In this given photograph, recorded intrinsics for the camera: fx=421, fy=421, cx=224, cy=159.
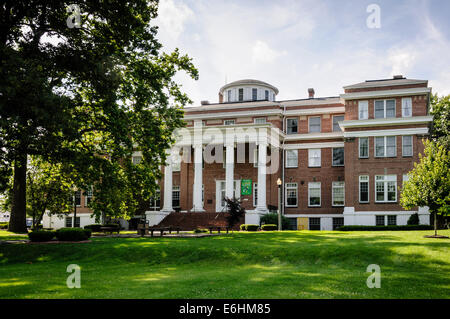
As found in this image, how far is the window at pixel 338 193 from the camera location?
42141mm

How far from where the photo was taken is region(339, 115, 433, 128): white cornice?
37.6m

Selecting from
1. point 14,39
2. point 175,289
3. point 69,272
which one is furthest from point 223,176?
point 175,289

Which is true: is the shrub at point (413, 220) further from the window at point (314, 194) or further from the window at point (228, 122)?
the window at point (228, 122)

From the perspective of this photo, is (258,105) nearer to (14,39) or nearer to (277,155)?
(277,155)

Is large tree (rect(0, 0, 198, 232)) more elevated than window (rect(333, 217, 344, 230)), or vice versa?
large tree (rect(0, 0, 198, 232))

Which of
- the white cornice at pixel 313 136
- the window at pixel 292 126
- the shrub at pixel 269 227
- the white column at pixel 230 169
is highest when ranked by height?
the window at pixel 292 126

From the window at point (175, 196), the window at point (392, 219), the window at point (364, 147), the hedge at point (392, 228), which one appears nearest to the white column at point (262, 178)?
the hedge at point (392, 228)

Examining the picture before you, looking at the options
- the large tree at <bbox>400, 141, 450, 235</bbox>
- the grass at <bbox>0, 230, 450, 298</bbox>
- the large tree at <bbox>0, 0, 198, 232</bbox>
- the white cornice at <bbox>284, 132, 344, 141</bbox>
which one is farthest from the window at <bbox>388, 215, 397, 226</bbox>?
the large tree at <bbox>0, 0, 198, 232</bbox>

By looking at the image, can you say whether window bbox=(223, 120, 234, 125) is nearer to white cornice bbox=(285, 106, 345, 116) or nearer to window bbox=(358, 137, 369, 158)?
white cornice bbox=(285, 106, 345, 116)

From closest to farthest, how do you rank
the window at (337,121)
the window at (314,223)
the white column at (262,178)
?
the white column at (262,178), the window at (314,223), the window at (337,121)

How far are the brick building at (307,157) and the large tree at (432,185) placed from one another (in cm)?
1428

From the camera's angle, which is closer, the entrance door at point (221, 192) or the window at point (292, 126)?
the entrance door at point (221, 192)

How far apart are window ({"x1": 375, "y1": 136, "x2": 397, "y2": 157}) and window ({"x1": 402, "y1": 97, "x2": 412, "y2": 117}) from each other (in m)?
2.43
